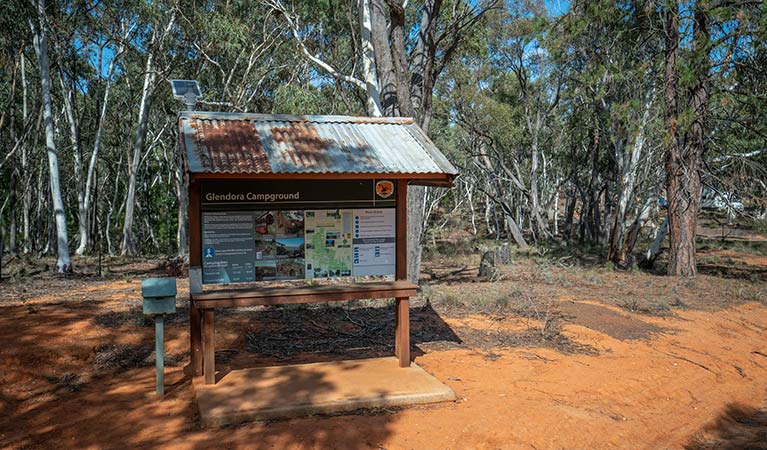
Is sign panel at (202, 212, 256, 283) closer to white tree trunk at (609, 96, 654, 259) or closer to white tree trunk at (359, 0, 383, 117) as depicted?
white tree trunk at (359, 0, 383, 117)

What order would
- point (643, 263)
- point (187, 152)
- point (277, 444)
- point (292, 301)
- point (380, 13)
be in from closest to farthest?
1. point (277, 444)
2. point (187, 152)
3. point (292, 301)
4. point (380, 13)
5. point (643, 263)

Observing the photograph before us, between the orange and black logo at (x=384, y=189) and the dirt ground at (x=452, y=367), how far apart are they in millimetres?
1987

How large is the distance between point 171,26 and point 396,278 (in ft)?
59.4

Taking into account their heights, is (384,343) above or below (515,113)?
below

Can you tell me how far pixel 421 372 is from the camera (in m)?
6.38

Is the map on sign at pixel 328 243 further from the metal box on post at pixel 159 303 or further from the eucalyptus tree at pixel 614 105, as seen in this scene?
the eucalyptus tree at pixel 614 105

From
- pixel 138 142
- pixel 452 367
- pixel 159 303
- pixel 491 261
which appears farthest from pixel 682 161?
pixel 138 142

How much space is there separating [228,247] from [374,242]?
1.49 m

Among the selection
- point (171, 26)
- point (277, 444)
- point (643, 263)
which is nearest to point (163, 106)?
point (171, 26)

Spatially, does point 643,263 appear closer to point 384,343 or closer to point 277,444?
point 384,343

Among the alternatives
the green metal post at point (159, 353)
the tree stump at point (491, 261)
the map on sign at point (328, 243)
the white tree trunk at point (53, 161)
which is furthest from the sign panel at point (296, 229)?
the white tree trunk at point (53, 161)

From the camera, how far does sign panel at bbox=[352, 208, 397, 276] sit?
6445 millimetres

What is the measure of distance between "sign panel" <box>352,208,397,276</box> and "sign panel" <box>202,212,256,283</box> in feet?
3.53

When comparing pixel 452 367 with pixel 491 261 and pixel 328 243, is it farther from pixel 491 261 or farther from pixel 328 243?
pixel 491 261
